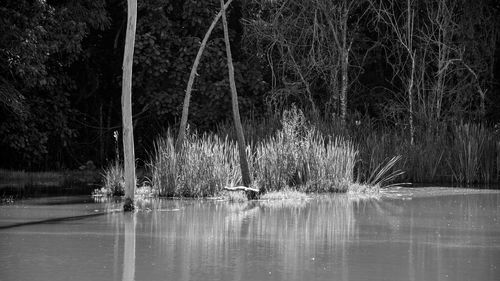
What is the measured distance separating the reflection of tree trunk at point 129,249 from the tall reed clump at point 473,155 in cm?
797

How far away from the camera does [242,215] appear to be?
11.4 meters

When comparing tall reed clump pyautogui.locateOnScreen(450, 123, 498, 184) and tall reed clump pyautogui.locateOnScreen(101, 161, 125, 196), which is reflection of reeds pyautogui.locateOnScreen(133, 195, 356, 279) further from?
tall reed clump pyautogui.locateOnScreen(450, 123, 498, 184)

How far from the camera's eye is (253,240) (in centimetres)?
916

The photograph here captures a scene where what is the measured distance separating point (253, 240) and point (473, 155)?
29.6 feet

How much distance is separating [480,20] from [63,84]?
8830mm

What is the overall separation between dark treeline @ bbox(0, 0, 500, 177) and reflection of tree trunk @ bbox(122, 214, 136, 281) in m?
7.81

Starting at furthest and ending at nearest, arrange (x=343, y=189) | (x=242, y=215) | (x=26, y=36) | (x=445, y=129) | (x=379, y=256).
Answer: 1. (x=445, y=129)
2. (x=26, y=36)
3. (x=343, y=189)
4. (x=242, y=215)
5. (x=379, y=256)

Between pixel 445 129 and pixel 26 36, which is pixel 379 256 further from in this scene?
pixel 445 129

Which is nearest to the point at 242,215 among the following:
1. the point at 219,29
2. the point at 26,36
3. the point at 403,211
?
the point at 403,211

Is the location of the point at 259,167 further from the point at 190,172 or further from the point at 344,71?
the point at 344,71


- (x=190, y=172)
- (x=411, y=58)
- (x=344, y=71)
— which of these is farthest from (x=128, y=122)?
(x=411, y=58)

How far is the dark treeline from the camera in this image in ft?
62.9

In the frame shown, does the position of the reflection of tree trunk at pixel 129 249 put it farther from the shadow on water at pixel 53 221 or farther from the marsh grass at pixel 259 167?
the marsh grass at pixel 259 167

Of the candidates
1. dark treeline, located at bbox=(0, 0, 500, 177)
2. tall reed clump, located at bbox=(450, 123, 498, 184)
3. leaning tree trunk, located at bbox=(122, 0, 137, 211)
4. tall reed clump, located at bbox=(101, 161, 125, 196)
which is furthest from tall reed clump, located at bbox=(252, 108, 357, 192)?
dark treeline, located at bbox=(0, 0, 500, 177)
